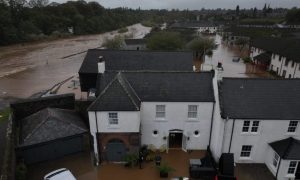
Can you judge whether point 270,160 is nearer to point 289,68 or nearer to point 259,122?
point 259,122

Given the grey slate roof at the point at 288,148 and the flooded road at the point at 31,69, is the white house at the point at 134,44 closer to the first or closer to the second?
the flooded road at the point at 31,69

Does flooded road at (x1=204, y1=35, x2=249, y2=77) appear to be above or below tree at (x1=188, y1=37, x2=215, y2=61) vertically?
below

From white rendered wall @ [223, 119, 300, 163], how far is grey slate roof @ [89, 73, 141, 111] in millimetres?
7463

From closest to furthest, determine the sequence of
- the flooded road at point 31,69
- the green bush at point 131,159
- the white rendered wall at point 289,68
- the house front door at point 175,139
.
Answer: the green bush at point 131,159, the house front door at point 175,139, the flooded road at point 31,69, the white rendered wall at point 289,68

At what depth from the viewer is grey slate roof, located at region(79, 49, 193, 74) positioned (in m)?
29.5

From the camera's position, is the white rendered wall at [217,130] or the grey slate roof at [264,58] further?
the grey slate roof at [264,58]

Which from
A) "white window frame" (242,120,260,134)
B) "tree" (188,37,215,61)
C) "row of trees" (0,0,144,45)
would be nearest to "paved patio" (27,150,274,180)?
"white window frame" (242,120,260,134)

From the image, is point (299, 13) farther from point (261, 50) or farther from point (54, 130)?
point (54, 130)

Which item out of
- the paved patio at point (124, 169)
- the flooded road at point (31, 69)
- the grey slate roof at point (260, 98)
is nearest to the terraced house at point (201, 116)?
the grey slate roof at point (260, 98)

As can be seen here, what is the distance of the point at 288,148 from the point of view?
17.0 m

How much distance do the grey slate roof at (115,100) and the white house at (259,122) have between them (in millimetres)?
6889

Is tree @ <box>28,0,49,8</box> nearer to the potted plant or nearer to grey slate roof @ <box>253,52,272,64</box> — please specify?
grey slate roof @ <box>253,52,272,64</box>

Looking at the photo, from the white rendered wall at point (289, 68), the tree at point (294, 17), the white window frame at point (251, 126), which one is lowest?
the white rendered wall at point (289, 68)

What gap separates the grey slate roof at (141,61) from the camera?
29500 mm
